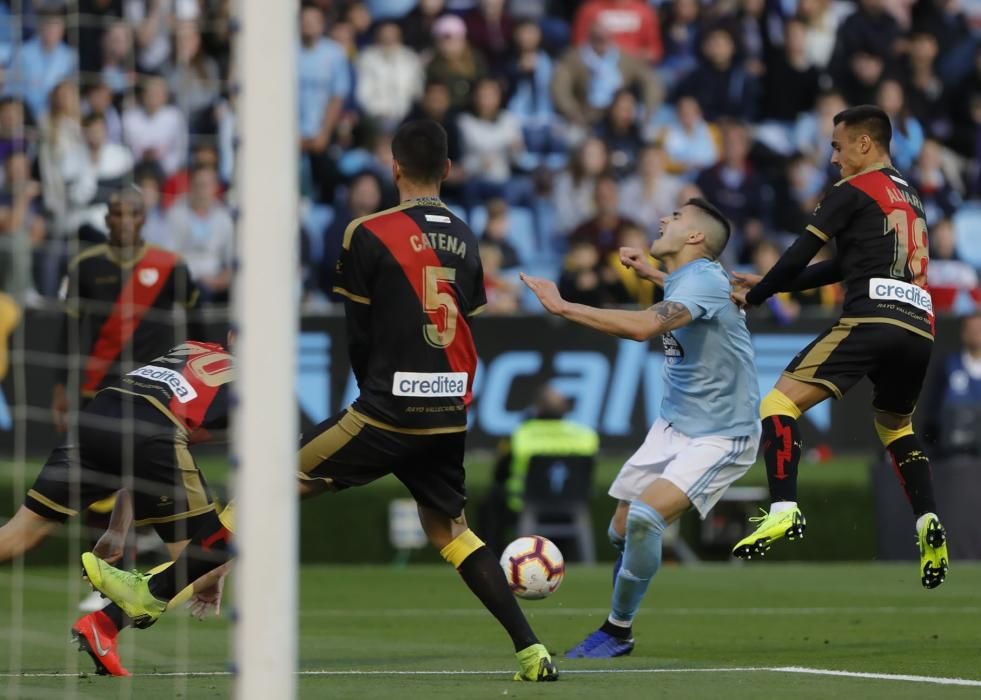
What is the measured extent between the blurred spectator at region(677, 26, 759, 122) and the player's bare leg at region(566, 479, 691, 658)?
41.4 ft

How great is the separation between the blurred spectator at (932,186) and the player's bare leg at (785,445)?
36.9 feet

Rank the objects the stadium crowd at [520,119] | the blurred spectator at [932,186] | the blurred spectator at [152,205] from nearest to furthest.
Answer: the blurred spectator at [152,205]
the stadium crowd at [520,119]
the blurred spectator at [932,186]

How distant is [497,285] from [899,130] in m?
5.28

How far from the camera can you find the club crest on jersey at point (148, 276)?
12.1m

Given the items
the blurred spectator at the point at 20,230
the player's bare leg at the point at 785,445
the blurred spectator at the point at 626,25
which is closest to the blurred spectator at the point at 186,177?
the blurred spectator at the point at 20,230

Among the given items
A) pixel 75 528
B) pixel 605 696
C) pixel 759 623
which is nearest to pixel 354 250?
pixel 605 696

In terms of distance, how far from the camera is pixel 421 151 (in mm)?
8172

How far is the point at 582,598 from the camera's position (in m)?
13.5

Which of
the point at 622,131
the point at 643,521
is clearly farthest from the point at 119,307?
the point at 622,131

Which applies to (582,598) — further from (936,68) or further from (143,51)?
(936,68)

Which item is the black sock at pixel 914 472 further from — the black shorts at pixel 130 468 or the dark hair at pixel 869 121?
the black shorts at pixel 130 468

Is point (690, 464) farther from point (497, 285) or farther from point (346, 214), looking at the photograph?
point (346, 214)

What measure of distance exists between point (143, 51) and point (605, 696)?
43.9 ft

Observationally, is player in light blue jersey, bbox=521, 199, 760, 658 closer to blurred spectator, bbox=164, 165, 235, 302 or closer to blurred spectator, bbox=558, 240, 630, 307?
blurred spectator, bbox=164, 165, 235, 302
